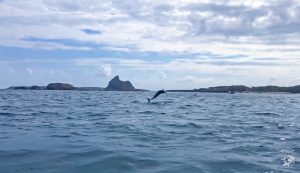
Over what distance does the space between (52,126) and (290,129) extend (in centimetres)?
1527

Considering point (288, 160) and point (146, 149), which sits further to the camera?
point (146, 149)

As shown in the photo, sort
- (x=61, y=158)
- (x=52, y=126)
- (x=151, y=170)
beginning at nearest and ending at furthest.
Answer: (x=151, y=170)
(x=61, y=158)
(x=52, y=126)

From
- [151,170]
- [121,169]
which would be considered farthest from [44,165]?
[151,170]

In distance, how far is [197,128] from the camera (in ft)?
81.3

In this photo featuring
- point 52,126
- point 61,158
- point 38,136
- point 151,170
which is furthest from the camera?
point 52,126

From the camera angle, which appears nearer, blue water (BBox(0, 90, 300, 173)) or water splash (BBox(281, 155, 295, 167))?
blue water (BBox(0, 90, 300, 173))

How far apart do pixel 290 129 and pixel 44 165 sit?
669 inches

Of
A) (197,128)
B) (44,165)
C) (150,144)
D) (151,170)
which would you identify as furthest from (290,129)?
(44,165)

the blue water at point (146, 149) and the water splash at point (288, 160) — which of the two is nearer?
the blue water at point (146, 149)

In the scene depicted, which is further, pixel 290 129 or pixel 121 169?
pixel 290 129

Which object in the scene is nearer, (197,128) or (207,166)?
(207,166)

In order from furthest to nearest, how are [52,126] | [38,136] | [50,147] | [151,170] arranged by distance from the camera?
1. [52,126]
2. [38,136]
3. [50,147]
4. [151,170]

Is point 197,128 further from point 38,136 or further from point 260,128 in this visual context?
point 38,136

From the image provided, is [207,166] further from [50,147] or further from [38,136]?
[38,136]
